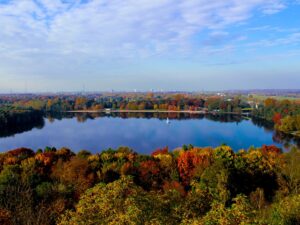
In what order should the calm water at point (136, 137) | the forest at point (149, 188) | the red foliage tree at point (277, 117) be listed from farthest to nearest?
the red foliage tree at point (277, 117) < the calm water at point (136, 137) < the forest at point (149, 188)

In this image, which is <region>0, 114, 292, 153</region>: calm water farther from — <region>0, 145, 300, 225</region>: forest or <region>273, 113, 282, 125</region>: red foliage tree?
<region>0, 145, 300, 225</region>: forest

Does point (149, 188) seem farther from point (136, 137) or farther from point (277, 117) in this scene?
point (277, 117)

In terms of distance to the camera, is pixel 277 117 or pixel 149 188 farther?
pixel 277 117

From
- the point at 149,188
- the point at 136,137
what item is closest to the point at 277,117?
the point at 136,137

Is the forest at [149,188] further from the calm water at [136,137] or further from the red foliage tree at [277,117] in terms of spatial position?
the red foliage tree at [277,117]

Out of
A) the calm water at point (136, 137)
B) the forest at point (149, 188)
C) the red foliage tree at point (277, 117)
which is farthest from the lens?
the red foliage tree at point (277, 117)

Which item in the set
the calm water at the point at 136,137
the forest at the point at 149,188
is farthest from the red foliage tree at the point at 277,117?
the forest at the point at 149,188

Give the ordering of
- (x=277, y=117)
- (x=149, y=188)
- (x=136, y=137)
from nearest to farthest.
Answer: (x=149, y=188) < (x=136, y=137) < (x=277, y=117)

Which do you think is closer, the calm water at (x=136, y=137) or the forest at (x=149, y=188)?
the forest at (x=149, y=188)
